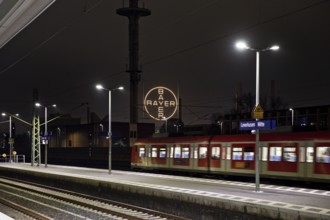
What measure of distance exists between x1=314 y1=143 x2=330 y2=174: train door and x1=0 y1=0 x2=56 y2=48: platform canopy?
17.4 metres

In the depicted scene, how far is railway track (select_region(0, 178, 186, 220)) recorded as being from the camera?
58.2ft

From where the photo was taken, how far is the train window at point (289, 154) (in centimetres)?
2425

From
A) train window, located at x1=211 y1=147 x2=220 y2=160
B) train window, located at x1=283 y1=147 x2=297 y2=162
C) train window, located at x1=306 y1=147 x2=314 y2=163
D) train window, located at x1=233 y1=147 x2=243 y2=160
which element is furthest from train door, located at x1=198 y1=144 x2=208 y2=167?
train window, located at x1=306 y1=147 x2=314 y2=163

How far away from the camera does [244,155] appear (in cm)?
2742

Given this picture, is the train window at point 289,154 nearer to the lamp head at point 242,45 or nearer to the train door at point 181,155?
the lamp head at point 242,45

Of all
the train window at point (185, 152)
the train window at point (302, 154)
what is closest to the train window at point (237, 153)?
the train window at point (302, 154)

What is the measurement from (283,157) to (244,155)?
9.80 ft

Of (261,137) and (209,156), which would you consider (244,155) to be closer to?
(261,137)

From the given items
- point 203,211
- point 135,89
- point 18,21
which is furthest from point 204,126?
point 18,21

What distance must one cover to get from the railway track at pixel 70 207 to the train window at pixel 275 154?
354 inches

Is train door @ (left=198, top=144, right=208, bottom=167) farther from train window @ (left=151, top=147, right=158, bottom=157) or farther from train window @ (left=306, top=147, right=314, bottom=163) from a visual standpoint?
train window @ (left=306, top=147, right=314, bottom=163)

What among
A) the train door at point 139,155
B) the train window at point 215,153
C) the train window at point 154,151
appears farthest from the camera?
the train door at point 139,155

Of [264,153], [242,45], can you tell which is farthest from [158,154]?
[242,45]

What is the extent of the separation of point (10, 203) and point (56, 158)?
61.9 m
